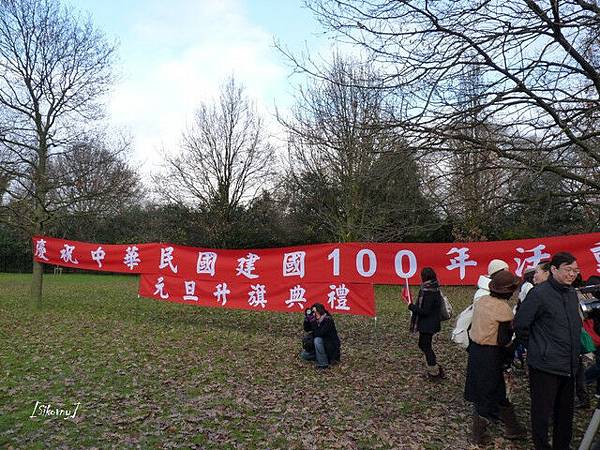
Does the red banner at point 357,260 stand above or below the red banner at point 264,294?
above

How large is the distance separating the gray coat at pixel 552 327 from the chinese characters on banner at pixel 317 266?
12.0 feet

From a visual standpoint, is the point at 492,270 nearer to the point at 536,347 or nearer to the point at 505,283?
the point at 505,283

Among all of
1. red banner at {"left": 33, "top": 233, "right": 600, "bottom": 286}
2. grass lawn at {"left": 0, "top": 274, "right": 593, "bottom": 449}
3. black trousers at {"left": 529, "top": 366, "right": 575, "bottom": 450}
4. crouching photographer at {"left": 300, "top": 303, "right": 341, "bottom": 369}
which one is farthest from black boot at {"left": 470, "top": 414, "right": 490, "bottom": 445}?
red banner at {"left": 33, "top": 233, "right": 600, "bottom": 286}

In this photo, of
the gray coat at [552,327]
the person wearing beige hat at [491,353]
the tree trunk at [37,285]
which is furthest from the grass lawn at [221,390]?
the tree trunk at [37,285]

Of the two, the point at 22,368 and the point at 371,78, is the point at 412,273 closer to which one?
the point at 371,78

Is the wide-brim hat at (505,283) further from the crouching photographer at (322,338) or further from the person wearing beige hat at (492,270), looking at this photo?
the crouching photographer at (322,338)

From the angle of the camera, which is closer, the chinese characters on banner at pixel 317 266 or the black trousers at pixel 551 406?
the black trousers at pixel 551 406

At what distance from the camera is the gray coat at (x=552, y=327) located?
4.04 meters

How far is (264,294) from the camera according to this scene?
9.59m

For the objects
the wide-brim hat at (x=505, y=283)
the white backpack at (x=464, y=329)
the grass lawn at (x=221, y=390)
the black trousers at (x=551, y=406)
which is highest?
the wide-brim hat at (x=505, y=283)

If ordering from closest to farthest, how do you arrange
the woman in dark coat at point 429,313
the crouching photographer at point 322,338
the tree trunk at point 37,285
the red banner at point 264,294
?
the woman in dark coat at point 429,313
the crouching photographer at point 322,338
the red banner at point 264,294
the tree trunk at point 37,285

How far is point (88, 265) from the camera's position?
12.4 m

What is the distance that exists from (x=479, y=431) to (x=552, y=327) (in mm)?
1442

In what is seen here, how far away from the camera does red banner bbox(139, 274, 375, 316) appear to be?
8758 mm
